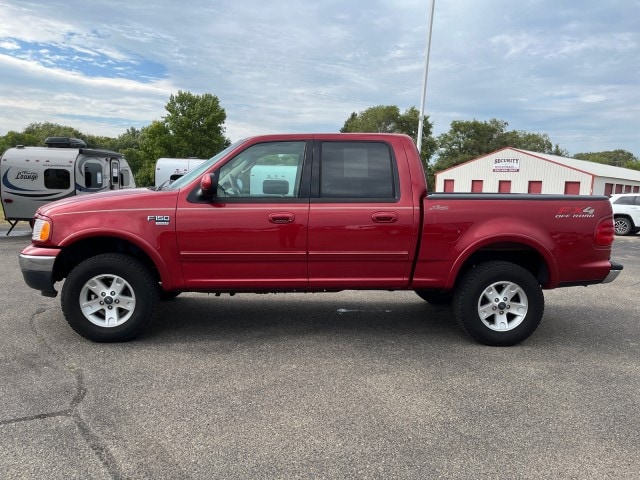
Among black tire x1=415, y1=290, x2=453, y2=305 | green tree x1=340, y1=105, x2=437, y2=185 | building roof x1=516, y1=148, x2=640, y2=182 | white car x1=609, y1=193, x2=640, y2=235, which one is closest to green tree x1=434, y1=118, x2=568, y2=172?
green tree x1=340, y1=105, x2=437, y2=185

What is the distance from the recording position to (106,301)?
14.9ft

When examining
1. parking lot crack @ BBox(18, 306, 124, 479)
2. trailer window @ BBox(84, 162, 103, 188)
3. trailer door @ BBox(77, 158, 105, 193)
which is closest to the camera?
parking lot crack @ BBox(18, 306, 124, 479)

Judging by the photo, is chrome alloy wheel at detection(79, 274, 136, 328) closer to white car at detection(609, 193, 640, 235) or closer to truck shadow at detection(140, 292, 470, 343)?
truck shadow at detection(140, 292, 470, 343)

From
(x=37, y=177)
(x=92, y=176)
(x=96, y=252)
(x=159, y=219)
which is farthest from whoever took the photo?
(x=92, y=176)

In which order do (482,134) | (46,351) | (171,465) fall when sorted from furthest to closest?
1. (482,134)
2. (46,351)
3. (171,465)

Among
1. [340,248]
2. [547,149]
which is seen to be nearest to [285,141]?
[340,248]

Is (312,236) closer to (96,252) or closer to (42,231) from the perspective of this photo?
(96,252)

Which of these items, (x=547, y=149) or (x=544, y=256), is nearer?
(x=544, y=256)

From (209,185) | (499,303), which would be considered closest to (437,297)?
(499,303)

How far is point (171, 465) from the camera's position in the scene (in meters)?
2.66

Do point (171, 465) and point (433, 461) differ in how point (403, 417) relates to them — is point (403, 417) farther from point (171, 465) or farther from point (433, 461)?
point (171, 465)

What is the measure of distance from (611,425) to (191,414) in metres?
2.68

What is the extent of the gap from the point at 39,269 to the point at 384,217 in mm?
3108

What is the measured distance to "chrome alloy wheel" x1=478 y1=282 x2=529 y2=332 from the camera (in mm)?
4684
